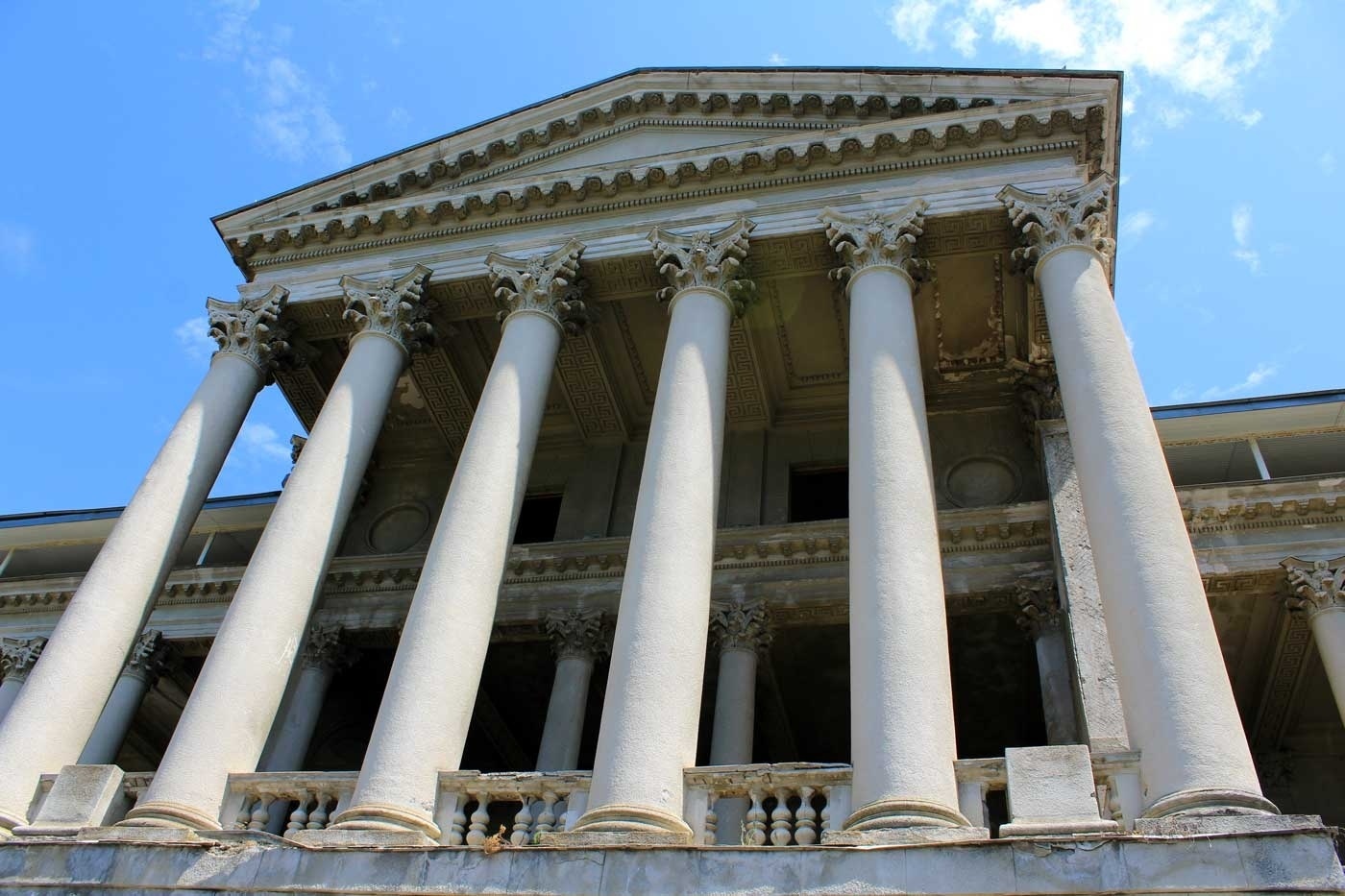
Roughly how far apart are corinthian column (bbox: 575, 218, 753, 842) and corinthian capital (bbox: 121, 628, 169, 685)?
1280cm

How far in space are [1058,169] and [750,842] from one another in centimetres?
1144

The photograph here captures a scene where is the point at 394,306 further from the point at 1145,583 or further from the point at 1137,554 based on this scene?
the point at 1145,583

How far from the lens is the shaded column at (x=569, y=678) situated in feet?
57.1

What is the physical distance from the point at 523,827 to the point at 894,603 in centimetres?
439

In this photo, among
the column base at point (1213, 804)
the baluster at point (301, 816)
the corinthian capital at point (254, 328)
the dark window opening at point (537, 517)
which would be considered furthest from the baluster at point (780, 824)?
the dark window opening at point (537, 517)

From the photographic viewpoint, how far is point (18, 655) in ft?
75.1

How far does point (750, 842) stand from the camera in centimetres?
1029

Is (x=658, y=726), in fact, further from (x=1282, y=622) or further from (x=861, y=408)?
(x=1282, y=622)

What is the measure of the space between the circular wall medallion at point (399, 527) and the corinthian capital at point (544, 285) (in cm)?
707

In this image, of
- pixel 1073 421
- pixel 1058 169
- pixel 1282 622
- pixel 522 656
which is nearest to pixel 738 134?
pixel 1058 169

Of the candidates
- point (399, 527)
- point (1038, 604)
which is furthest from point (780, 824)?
point (399, 527)

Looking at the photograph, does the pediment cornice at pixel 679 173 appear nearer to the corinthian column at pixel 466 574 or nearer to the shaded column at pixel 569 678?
the corinthian column at pixel 466 574

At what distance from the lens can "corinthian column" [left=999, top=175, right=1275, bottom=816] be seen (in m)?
9.38

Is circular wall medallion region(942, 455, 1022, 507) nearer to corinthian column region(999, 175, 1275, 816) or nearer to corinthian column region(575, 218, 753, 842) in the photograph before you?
corinthian column region(999, 175, 1275, 816)
